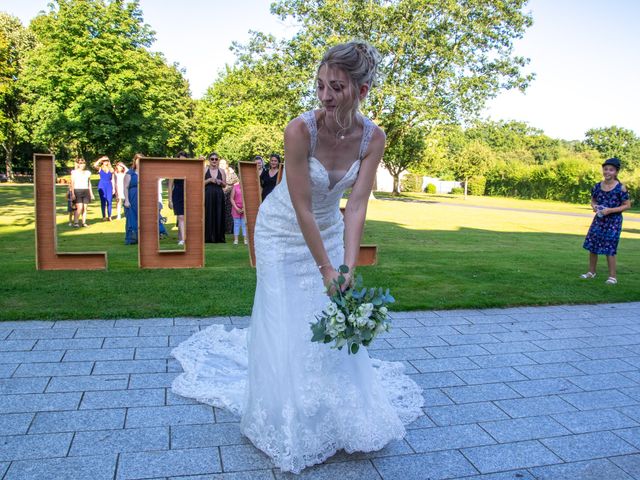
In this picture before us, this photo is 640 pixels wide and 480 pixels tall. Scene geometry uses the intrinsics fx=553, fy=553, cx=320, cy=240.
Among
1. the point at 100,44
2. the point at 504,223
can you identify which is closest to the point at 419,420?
the point at 504,223

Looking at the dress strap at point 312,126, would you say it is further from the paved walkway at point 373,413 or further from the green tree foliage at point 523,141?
the green tree foliage at point 523,141

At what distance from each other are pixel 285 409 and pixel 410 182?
246ft

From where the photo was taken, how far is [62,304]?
7645 millimetres

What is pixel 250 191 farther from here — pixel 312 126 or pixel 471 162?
pixel 471 162

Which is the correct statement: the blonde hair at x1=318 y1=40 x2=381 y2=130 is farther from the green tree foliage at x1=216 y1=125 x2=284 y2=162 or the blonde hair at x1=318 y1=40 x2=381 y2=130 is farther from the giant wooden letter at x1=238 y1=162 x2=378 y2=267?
the green tree foliage at x1=216 y1=125 x2=284 y2=162

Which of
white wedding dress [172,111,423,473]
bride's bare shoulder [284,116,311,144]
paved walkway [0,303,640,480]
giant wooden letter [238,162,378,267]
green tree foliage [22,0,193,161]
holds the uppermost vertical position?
green tree foliage [22,0,193,161]

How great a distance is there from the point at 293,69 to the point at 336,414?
113ft

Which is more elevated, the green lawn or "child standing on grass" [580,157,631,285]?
"child standing on grass" [580,157,631,285]

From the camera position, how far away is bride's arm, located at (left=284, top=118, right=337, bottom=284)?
3500 mm

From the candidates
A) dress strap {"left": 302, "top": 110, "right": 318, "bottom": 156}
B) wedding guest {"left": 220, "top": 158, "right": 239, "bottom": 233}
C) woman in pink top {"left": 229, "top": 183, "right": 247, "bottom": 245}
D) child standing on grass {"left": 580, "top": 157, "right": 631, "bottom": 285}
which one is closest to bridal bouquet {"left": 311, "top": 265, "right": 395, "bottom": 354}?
dress strap {"left": 302, "top": 110, "right": 318, "bottom": 156}

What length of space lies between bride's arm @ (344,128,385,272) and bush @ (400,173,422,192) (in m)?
73.9

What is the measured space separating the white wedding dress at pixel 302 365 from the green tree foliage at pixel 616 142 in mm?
110789

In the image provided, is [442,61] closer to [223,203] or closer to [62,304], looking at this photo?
[223,203]

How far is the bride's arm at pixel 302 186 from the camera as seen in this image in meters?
3.50
